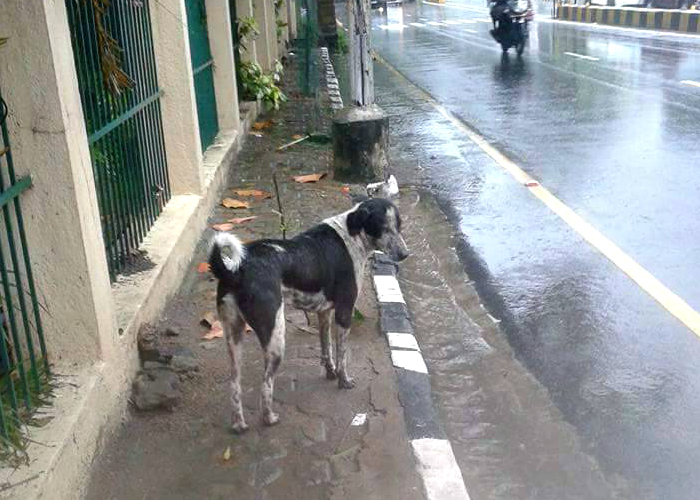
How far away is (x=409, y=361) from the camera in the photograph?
4617mm

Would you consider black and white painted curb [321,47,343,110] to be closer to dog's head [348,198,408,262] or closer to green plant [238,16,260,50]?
green plant [238,16,260,50]

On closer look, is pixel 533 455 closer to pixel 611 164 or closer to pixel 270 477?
pixel 270 477

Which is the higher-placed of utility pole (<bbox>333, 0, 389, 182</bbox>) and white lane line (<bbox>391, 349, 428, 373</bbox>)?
Result: utility pole (<bbox>333, 0, 389, 182</bbox>)

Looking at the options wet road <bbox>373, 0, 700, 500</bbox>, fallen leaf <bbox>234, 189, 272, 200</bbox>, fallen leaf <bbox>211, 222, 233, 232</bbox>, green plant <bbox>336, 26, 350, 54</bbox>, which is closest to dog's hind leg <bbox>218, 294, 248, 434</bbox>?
wet road <bbox>373, 0, 700, 500</bbox>

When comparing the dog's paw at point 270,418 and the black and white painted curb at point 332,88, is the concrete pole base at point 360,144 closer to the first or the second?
the black and white painted curb at point 332,88

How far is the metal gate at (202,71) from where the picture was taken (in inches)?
318

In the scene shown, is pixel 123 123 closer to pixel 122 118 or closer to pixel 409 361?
pixel 122 118

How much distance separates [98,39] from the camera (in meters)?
4.63

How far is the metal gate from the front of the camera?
807cm

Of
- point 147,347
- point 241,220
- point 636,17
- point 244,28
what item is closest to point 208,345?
point 147,347

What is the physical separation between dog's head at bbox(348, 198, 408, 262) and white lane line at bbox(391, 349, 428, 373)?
0.75 metres

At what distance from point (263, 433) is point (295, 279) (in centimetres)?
75

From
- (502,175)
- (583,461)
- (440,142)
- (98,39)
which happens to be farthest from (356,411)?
(440,142)

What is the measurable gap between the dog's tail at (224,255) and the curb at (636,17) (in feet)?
80.1
